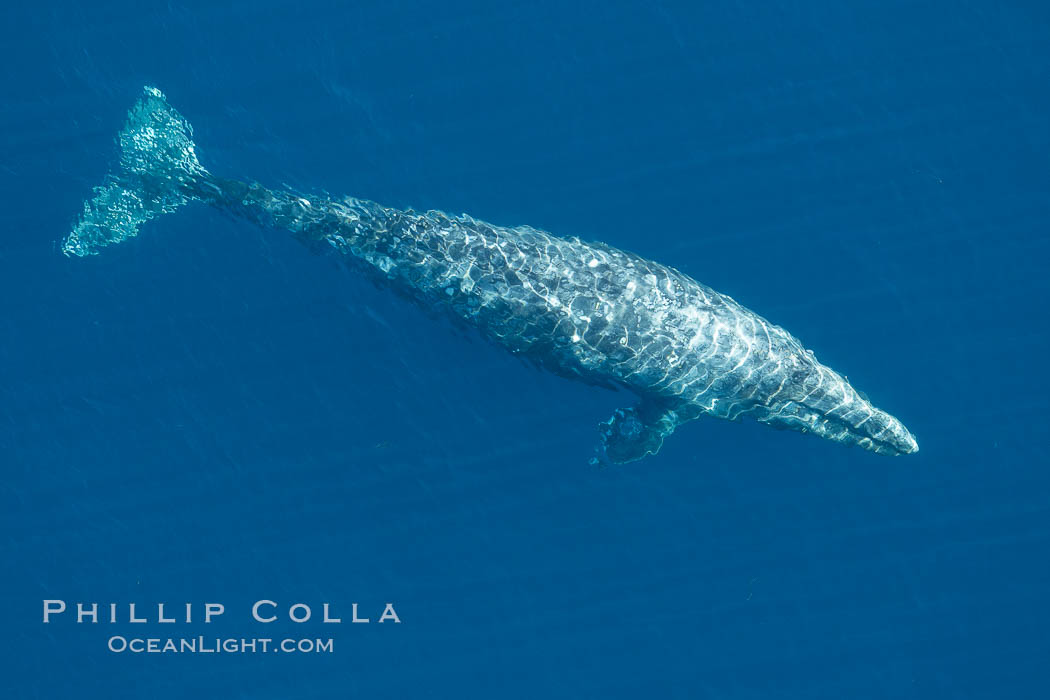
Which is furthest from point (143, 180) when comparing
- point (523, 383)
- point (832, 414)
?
point (832, 414)

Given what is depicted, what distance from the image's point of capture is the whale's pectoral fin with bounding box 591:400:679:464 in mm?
24766

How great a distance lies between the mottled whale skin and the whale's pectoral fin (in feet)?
0.10

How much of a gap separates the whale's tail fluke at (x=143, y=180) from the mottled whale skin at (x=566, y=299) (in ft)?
0.13

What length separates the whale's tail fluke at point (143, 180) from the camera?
83.3 feet

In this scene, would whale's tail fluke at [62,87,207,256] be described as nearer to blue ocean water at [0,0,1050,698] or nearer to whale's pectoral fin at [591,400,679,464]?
blue ocean water at [0,0,1050,698]

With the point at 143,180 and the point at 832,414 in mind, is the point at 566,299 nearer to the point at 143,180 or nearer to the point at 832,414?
the point at 832,414

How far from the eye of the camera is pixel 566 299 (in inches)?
901

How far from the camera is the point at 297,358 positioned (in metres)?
25.7

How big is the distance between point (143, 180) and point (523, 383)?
11.8 metres

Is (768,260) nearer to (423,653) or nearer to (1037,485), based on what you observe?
(1037,485)

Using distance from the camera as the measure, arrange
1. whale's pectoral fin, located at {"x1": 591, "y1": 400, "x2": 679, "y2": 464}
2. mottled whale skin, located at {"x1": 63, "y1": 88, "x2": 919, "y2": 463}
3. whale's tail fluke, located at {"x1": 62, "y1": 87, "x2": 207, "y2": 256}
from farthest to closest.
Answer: whale's tail fluke, located at {"x1": 62, "y1": 87, "x2": 207, "y2": 256}, whale's pectoral fin, located at {"x1": 591, "y1": 400, "x2": 679, "y2": 464}, mottled whale skin, located at {"x1": 63, "y1": 88, "x2": 919, "y2": 463}

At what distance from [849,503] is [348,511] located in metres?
13.8

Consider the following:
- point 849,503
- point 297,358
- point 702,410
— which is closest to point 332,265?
point 297,358

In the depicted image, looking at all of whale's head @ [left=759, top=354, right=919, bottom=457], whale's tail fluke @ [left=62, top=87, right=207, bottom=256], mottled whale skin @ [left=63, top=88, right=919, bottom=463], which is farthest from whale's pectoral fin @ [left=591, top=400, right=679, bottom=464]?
whale's tail fluke @ [left=62, top=87, right=207, bottom=256]
